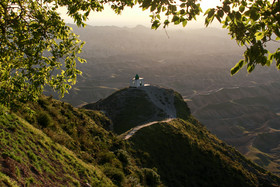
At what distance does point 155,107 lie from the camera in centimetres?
6381

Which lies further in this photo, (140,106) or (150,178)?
(140,106)

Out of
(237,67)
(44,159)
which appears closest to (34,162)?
(44,159)

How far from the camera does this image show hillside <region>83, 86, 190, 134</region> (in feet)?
180

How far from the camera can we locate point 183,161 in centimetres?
3316

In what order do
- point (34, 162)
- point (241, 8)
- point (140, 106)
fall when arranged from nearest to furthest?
point (241, 8) → point (34, 162) → point (140, 106)

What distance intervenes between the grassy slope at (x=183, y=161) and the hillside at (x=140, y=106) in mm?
13331

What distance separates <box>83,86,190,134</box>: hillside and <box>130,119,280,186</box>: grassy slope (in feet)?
43.7

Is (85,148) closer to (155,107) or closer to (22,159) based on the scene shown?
(22,159)

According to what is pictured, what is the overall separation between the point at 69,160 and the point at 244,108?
194 m

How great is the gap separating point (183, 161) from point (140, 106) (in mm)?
31659

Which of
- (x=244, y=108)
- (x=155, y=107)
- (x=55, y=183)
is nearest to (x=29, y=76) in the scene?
(x=55, y=183)

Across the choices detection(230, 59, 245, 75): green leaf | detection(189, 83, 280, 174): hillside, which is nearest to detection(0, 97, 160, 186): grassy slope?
detection(230, 59, 245, 75): green leaf

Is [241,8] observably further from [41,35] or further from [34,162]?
Result: [34,162]

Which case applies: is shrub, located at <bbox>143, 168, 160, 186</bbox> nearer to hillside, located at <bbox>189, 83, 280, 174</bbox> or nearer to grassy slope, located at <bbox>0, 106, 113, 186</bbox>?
grassy slope, located at <bbox>0, 106, 113, 186</bbox>
